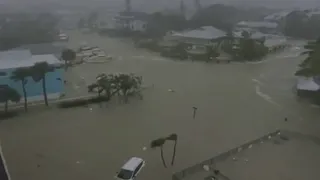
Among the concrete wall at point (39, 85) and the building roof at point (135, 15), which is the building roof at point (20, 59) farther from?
the building roof at point (135, 15)

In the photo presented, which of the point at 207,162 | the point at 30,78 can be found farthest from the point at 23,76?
the point at 207,162

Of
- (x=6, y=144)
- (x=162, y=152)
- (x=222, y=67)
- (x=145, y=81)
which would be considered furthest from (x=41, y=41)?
(x=162, y=152)

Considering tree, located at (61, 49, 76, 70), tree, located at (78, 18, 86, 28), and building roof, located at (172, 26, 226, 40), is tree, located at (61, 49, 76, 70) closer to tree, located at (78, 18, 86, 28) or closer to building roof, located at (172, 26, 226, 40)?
tree, located at (78, 18, 86, 28)

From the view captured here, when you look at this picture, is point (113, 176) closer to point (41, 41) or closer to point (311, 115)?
point (311, 115)

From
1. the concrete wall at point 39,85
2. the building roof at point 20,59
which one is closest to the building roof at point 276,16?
the building roof at point 20,59

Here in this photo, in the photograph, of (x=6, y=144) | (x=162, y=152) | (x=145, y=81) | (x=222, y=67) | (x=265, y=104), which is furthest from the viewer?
(x=222, y=67)

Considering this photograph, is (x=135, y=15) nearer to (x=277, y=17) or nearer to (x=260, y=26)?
(x=260, y=26)

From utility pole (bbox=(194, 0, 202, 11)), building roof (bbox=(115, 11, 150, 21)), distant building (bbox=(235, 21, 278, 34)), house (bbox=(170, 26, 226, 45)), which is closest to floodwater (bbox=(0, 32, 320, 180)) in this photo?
house (bbox=(170, 26, 226, 45))
